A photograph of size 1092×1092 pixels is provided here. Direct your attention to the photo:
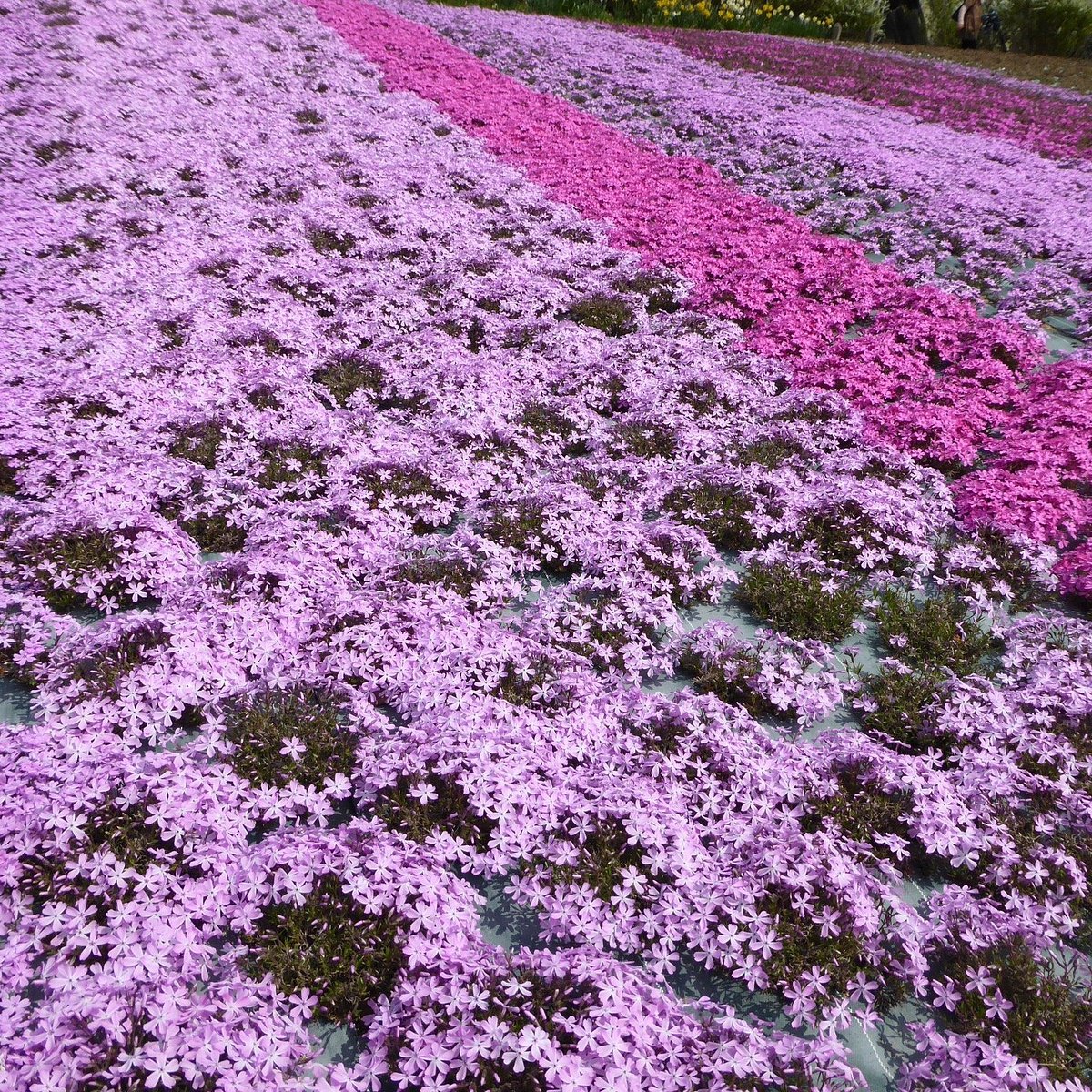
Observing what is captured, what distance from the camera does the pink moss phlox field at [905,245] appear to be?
867 cm

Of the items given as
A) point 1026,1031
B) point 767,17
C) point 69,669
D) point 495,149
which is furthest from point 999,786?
point 767,17

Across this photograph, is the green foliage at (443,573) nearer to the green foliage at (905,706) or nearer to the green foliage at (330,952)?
the green foliage at (330,952)

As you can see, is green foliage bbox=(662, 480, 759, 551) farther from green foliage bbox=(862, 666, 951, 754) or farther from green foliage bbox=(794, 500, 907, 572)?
green foliage bbox=(862, 666, 951, 754)

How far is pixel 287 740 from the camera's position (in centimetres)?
465

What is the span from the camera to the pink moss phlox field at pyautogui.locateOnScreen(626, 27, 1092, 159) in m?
23.1

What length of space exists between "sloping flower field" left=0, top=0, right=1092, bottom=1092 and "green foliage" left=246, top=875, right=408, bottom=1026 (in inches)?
1.0

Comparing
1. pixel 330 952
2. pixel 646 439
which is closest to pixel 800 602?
pixel 646 439

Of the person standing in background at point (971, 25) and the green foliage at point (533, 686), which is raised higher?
the person standing in background at point (971, 25)

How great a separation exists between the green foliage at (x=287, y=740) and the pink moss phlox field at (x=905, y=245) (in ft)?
22.2

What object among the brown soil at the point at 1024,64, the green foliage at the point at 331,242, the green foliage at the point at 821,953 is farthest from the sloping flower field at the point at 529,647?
the brown soil at the point at 1024,64

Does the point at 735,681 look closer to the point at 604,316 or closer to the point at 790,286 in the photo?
the point at 604,316

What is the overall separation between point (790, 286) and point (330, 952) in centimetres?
1228

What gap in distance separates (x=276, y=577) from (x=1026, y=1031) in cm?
587

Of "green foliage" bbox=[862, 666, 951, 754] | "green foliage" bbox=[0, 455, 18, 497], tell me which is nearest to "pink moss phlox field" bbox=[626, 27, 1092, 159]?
"green foliage" bbox=[862, 666, 951, 754]
